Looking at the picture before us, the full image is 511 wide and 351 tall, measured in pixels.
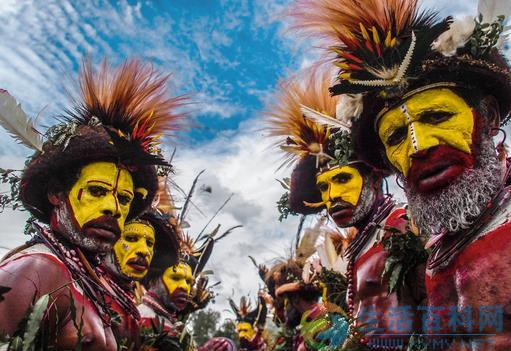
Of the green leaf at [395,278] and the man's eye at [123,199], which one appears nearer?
the green leaf at [395,278]

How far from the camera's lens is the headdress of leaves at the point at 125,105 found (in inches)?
163

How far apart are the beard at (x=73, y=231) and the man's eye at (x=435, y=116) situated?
2.50m

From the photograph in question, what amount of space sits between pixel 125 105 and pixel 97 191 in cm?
93

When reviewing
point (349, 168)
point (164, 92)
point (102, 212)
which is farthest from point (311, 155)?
point (102, 212)

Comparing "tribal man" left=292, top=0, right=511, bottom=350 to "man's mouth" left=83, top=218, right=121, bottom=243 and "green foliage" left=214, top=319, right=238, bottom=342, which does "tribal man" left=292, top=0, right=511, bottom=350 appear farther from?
"green foliage" left=214, top=319, right=238, bottom=342

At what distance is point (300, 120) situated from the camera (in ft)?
17.7

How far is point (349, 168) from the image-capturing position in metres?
4.79

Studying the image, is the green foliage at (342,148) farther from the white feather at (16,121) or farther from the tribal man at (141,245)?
the white feather at (16,121)

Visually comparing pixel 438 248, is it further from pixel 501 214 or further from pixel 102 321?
pixel 102 321

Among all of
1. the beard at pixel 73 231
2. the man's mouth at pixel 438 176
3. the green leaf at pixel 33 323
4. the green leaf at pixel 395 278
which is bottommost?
the green leaf at pixel 33 323

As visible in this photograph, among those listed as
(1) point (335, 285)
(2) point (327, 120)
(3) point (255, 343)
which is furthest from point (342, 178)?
(3) point (255, 343)

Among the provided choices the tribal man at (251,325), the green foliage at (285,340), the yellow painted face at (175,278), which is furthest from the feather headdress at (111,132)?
the tribal man at (251,325)

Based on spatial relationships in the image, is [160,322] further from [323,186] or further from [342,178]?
[342,178]

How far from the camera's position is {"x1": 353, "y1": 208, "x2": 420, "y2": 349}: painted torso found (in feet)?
10.5
